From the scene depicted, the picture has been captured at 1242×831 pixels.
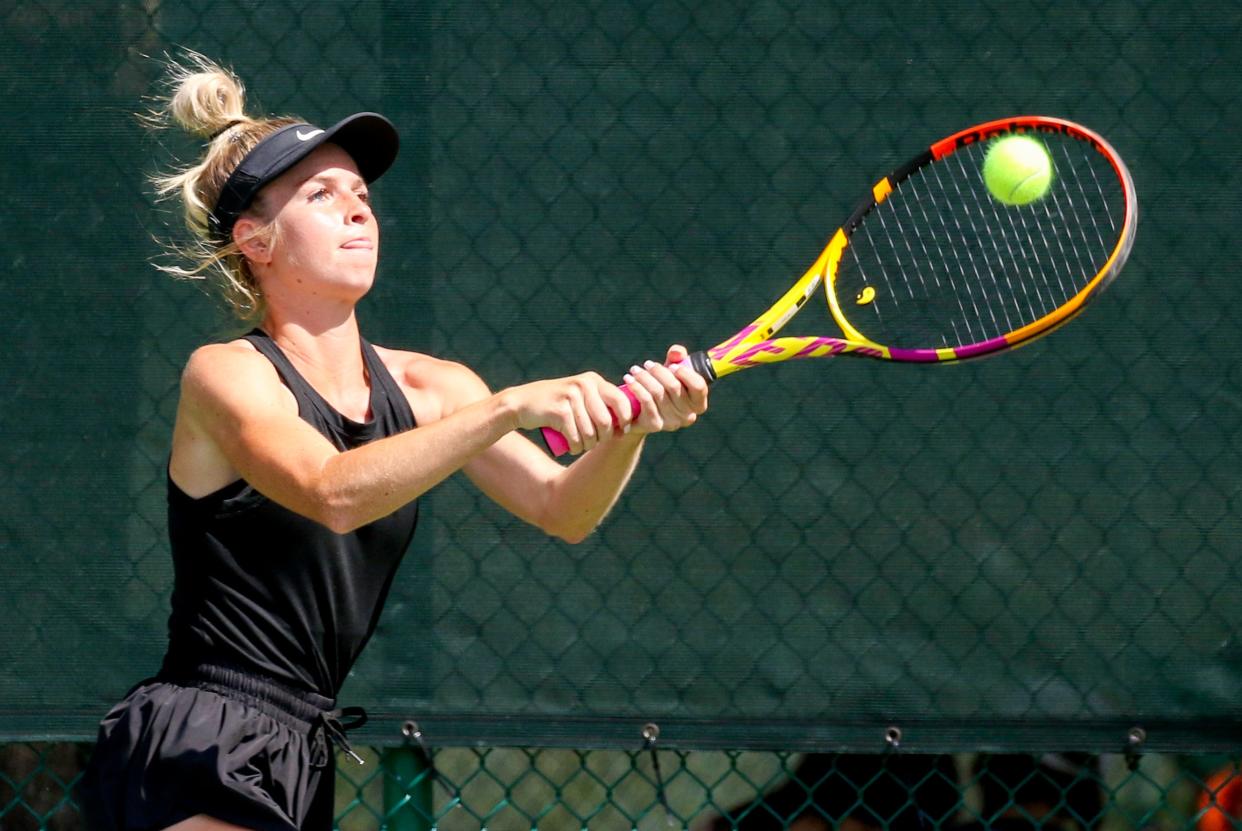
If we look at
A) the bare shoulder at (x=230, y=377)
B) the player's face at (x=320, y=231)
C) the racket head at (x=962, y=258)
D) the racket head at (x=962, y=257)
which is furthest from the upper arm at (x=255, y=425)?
the racket head at (x=962, y=258)

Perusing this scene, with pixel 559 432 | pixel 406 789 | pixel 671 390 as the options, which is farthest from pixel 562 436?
pixel 406 789

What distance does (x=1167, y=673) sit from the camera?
3293mm

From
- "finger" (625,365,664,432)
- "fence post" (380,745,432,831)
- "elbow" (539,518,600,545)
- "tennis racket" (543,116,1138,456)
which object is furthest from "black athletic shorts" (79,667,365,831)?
"tennis racket" (543,116,1138,456)

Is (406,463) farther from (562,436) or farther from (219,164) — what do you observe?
(219,164)

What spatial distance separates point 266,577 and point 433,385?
16.5 inches

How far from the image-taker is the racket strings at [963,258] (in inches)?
117

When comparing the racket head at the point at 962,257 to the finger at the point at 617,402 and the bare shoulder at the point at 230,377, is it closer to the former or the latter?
the finger at the point at 617,402

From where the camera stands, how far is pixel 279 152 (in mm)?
2436

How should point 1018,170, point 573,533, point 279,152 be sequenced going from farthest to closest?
1. point 1018,170
2. point 573,533
3. point 279,152

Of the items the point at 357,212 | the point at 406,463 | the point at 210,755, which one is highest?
the point at 357,212

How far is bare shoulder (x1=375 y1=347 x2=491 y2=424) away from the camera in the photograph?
8.46ft

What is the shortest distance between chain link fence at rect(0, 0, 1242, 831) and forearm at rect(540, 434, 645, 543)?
0.79 meters

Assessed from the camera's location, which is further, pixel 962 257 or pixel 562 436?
pixel 962 257

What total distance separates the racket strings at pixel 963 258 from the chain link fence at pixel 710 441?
0.22m
